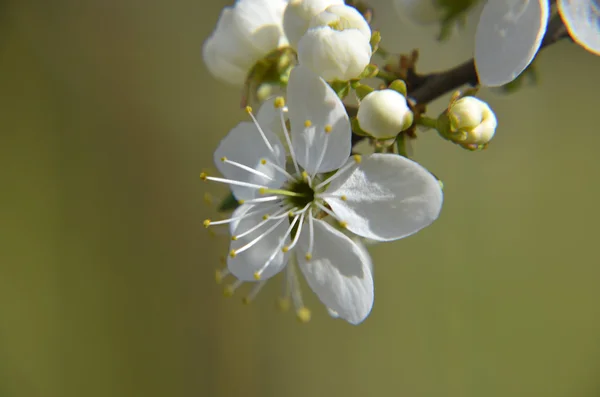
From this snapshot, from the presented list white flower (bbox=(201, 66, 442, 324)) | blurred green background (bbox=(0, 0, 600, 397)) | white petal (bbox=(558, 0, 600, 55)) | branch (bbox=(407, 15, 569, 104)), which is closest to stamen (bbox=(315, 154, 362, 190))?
white flower (bbox=(201, 66, 442, 324))

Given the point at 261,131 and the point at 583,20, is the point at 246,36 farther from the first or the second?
the point at 583,20

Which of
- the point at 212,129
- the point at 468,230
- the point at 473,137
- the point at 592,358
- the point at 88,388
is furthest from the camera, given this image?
the point at 212,129

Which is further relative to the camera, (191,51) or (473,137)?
(191,51)

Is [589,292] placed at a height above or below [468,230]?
below

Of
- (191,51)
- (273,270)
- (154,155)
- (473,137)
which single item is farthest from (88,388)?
(473,137)

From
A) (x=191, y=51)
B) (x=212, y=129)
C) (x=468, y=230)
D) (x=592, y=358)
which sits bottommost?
(x=592, y=358)

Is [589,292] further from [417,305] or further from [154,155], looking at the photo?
[154,155]

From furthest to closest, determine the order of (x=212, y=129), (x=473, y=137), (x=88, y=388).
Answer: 1. (x=212, y=129)
2. (x=88, y=388)
3. (x=473, y=137)

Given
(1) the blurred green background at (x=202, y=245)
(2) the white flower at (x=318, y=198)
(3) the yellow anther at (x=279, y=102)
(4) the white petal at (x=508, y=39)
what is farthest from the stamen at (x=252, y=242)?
(1) the blurred green background at (x=202, y=245)
